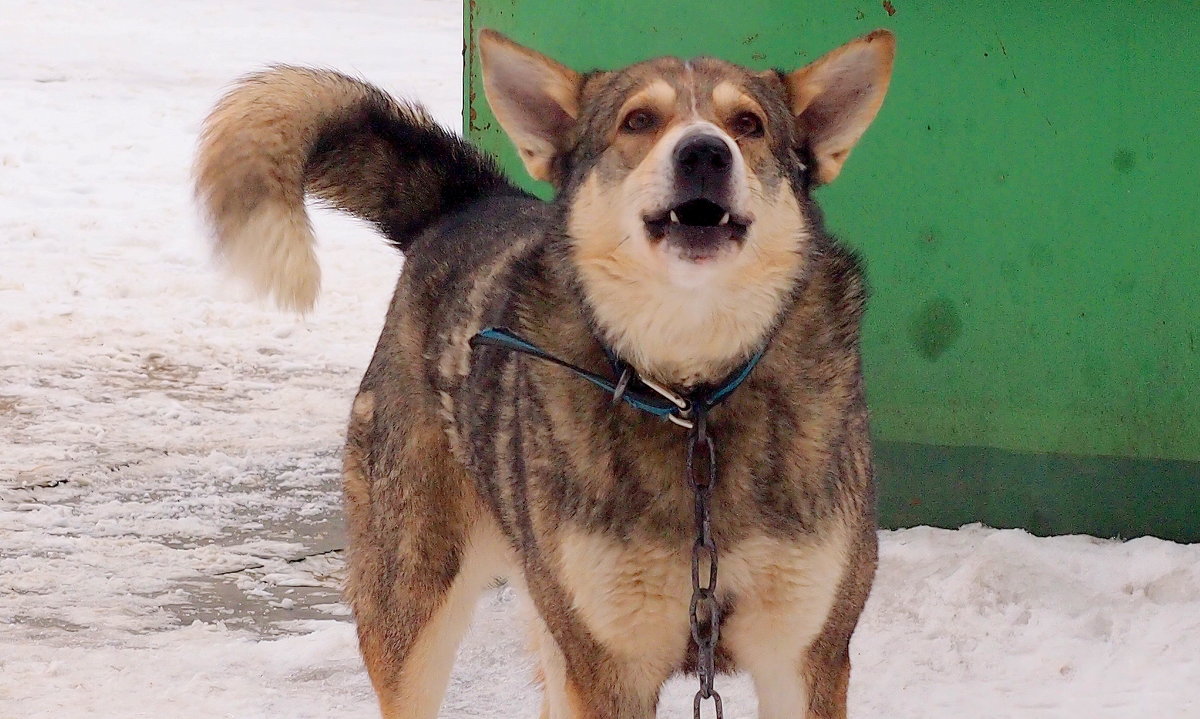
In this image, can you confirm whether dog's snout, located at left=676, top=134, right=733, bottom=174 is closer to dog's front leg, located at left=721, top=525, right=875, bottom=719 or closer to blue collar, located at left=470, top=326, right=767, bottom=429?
blue collar, located at left=470, top=326, right=767, bottom=429

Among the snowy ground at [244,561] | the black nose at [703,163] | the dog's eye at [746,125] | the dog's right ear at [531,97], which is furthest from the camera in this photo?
the snowy ground at [244,561]

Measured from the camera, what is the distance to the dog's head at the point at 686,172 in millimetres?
2557

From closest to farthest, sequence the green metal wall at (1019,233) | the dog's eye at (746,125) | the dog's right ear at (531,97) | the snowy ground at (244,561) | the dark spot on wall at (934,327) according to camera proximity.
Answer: the dog's eye at (746,125) < the dog's right ear at (531,97) < the snowy ground at (244,561) < the green metal wall at (1019,233) < the dark spot on wall at (934,327)

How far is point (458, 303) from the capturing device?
3229mm

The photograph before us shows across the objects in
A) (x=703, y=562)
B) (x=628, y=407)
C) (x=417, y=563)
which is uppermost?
(x=628, y=407)

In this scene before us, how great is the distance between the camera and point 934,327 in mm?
4602

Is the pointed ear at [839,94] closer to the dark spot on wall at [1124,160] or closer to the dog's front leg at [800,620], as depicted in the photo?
the dog's front leg at [800,620]

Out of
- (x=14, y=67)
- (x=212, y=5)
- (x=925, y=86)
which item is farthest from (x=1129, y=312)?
(x=212, y=5)

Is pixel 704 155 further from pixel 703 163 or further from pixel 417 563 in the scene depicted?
pixel 417 563

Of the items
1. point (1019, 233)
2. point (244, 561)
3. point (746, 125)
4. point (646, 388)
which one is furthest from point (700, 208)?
point (244, 561)

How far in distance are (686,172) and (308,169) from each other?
135 centimetres

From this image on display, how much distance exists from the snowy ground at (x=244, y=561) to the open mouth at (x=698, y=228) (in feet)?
4.49

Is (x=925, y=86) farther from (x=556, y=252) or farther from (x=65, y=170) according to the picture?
(x=65, y=170)

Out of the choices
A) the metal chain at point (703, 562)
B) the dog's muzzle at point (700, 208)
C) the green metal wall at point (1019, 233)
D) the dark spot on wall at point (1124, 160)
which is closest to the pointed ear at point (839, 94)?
the dog's muzzle at point (700, 208)
